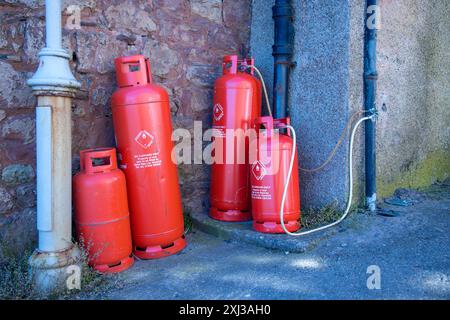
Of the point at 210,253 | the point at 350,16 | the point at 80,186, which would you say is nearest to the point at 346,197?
the point at 210,253

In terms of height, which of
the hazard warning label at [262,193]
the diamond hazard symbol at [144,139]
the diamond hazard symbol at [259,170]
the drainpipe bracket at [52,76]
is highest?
the drainpipe bracket at [52,76]

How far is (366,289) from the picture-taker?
1931mm

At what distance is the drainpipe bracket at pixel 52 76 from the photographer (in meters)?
2.01

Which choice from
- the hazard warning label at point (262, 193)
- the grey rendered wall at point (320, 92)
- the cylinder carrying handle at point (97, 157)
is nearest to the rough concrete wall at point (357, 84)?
the grey rendered wall at point (320, 92)

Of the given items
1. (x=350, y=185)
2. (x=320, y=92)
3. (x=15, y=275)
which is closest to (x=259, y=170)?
(x=350, y=185)

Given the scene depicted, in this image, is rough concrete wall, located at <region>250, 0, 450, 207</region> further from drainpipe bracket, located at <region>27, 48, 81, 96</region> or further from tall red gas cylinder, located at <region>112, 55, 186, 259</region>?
drainpipe bracket, located at <region>27, 48, 81, 96</region>

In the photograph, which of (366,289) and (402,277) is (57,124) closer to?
(366,289)

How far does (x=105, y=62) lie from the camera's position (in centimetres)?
263

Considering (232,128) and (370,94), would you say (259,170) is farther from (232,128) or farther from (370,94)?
(370,94)

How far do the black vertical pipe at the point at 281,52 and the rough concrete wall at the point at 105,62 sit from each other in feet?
1.34

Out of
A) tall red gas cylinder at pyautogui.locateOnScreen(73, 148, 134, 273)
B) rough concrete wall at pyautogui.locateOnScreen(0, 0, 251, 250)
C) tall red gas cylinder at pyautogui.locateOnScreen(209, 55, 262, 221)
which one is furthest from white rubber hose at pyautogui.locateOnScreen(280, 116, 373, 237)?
tall red gas cylinder at pyautogui.locateOnScreen(73, 148, 134, 273)

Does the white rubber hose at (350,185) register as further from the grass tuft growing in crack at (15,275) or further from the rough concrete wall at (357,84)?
the grass tuft growing in crack at (15,275)

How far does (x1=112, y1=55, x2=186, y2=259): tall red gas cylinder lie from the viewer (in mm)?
2373
